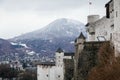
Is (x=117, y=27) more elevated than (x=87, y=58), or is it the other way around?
(x=117, y=27)

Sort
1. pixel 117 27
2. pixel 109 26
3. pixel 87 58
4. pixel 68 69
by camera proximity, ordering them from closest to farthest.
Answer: pixel 117 27 → pixel 109 26 → pixel 87 58 → pixel 68 69

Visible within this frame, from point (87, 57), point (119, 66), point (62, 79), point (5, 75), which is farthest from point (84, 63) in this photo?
point (5, 75)

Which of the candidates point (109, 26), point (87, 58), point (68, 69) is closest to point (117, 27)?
point (109, 26)

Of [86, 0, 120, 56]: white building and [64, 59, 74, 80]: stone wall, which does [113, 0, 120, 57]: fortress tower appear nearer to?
[86, 0, 120, 56]: white building

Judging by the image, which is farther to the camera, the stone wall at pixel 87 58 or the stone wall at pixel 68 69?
the stone wall at pixel 68 69

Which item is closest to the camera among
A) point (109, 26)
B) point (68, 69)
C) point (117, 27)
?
point (117, 27)

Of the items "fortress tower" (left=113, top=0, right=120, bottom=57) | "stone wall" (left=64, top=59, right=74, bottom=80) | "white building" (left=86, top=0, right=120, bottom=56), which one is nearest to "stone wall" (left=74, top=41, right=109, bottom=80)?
"white building" (left=86, top=0, right=120, bottom=56)

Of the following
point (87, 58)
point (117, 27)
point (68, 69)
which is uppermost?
point (117, 27)

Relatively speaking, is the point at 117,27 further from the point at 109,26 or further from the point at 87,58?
the point at 87,58

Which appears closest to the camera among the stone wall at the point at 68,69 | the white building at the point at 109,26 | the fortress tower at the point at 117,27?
the fortress tower at the point at 117,27

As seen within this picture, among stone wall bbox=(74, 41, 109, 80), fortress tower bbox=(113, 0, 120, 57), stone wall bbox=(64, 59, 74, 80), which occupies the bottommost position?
stone wall bbox=(64, 59, 74, 80)

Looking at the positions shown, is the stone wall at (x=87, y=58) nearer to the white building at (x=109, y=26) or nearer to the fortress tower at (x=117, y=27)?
the white building at (x=109, y=26)

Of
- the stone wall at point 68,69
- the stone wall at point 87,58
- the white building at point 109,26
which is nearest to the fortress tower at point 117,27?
the white building at point 109,26

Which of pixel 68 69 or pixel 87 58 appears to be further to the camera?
pixel 68 69
